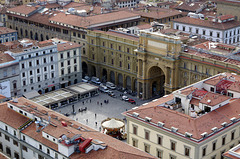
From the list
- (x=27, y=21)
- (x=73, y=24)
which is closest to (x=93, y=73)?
(x=73, y=24)

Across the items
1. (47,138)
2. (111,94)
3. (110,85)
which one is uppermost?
(47,138)

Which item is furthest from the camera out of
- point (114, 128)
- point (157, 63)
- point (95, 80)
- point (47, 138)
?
point (95, 80)

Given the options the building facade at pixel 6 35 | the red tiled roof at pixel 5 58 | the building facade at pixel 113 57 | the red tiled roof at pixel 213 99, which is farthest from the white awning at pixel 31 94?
the red tiled roof at pixel 213 99

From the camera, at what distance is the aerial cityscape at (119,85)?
76.6 meters

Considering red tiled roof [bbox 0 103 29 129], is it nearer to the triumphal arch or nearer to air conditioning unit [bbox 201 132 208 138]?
air conditioning unit [bbox 201 132 208 138]

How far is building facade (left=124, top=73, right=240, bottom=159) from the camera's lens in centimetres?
7450

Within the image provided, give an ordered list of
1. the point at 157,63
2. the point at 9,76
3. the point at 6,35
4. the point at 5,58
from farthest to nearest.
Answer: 1. the point at 6,35
2. the point at 157,63
3. the point at 9,76
4. the point at 5,58

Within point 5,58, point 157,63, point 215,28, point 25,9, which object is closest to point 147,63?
point 157,63

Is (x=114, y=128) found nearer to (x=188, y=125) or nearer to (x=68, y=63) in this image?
(x=188, y=125)

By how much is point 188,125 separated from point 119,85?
7290 centimetres

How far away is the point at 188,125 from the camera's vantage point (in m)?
76.0

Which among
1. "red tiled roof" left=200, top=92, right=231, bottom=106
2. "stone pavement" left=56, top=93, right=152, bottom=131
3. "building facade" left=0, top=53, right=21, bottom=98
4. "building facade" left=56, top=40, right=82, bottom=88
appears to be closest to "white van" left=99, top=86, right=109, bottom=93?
"stone pavement" left=56, top=93, right=152, bottom=131

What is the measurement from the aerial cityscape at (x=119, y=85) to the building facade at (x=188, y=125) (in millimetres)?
A: 211

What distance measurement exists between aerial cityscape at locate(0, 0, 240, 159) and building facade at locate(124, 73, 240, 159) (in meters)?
0.21
